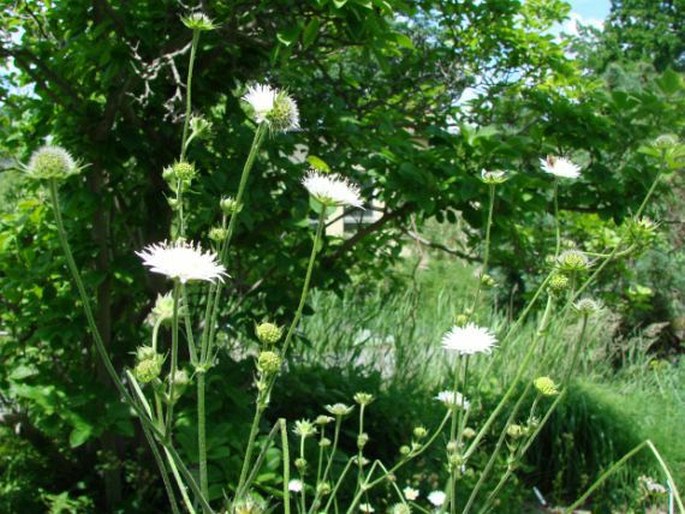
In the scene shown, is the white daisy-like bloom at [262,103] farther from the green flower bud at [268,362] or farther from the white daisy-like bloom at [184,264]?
the green flower bud at [268,362]

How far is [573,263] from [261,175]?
4.57 feet

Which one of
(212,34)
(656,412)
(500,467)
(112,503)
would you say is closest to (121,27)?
(212,34)

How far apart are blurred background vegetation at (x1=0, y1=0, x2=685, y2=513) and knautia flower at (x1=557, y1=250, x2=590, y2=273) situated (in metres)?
0.88

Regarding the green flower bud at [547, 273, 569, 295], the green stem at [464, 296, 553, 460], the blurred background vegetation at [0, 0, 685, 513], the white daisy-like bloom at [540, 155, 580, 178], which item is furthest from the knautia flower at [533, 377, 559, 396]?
the blurred background vegetation at [0, 0, 685, 513]

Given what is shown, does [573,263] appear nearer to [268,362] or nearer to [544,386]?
[544,386]

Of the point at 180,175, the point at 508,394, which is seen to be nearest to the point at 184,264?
the point at 180,175

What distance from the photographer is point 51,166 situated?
949mm

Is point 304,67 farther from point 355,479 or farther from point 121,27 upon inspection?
point 355,479

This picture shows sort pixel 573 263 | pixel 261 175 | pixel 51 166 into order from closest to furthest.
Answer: pixel 51 166, pixel 573 263, pixel 261 175

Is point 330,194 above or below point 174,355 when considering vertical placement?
above

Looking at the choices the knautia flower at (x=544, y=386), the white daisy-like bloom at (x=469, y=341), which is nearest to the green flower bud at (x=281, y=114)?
the white daisy-like bloom at (x=469, y=341)

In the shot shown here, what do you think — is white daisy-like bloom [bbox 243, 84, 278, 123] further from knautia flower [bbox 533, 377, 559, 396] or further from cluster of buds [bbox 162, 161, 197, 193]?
knautia flower [bbox 533, 377, 559, 396]

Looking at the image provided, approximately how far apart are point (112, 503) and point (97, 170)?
1.28m

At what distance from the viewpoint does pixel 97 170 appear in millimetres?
2430
